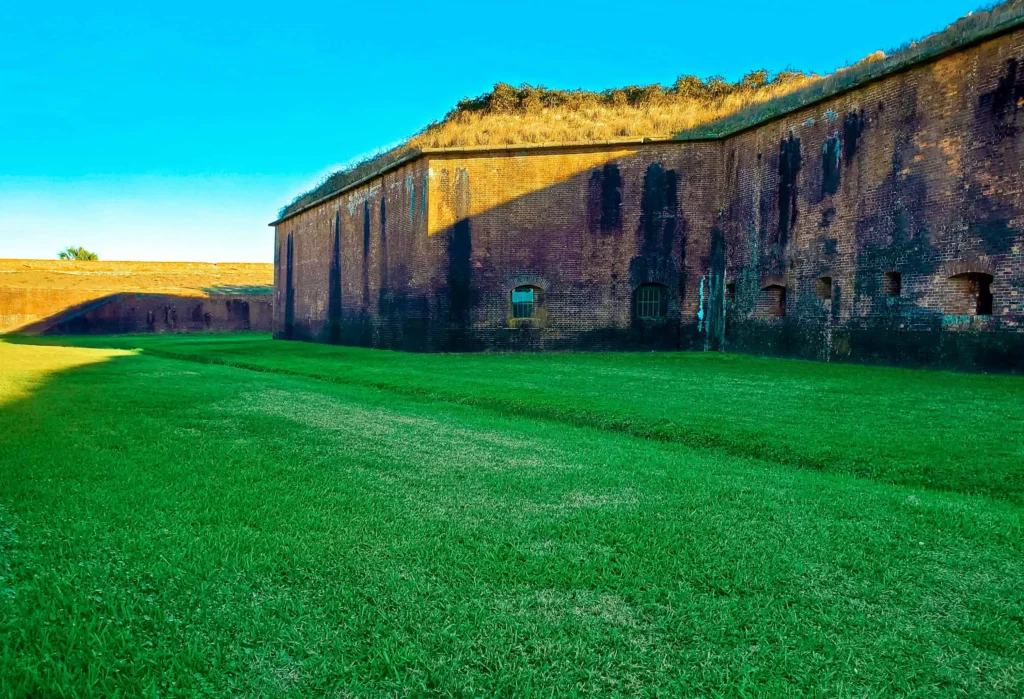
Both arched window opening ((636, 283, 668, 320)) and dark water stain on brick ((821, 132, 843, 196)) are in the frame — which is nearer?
dark water stain on brick ((821, 132, 843, 196))

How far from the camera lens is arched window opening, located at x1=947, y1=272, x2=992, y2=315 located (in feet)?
38.8

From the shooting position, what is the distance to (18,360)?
47.4 ft

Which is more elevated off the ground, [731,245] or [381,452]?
[731,245]

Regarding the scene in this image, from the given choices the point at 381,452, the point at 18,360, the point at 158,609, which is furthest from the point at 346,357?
the point at 158,609

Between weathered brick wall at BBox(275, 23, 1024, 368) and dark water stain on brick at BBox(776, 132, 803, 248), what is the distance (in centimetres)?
4

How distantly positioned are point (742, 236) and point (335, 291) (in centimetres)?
1473

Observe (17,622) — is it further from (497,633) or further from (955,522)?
(955,522)

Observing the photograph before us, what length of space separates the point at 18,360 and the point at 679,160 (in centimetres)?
1692

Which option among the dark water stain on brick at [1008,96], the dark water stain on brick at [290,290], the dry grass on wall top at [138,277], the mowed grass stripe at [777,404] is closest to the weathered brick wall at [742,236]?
the dark water stain on brick at [1008,96]

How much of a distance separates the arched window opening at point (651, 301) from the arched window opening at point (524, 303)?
9.65 feet

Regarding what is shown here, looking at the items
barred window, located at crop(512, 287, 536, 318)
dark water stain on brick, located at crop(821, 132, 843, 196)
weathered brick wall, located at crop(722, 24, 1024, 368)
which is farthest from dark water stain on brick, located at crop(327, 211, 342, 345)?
dark water stain on brick, located at crop(821, 132, 843, 196)

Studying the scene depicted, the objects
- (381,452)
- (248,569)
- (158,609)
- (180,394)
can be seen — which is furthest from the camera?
(180,394)

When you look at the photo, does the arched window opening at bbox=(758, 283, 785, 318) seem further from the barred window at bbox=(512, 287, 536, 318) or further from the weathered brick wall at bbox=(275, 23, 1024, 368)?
the barred window at bbox=(512, 287, 536, 318)

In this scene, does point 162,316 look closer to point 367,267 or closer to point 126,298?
point 126,298
